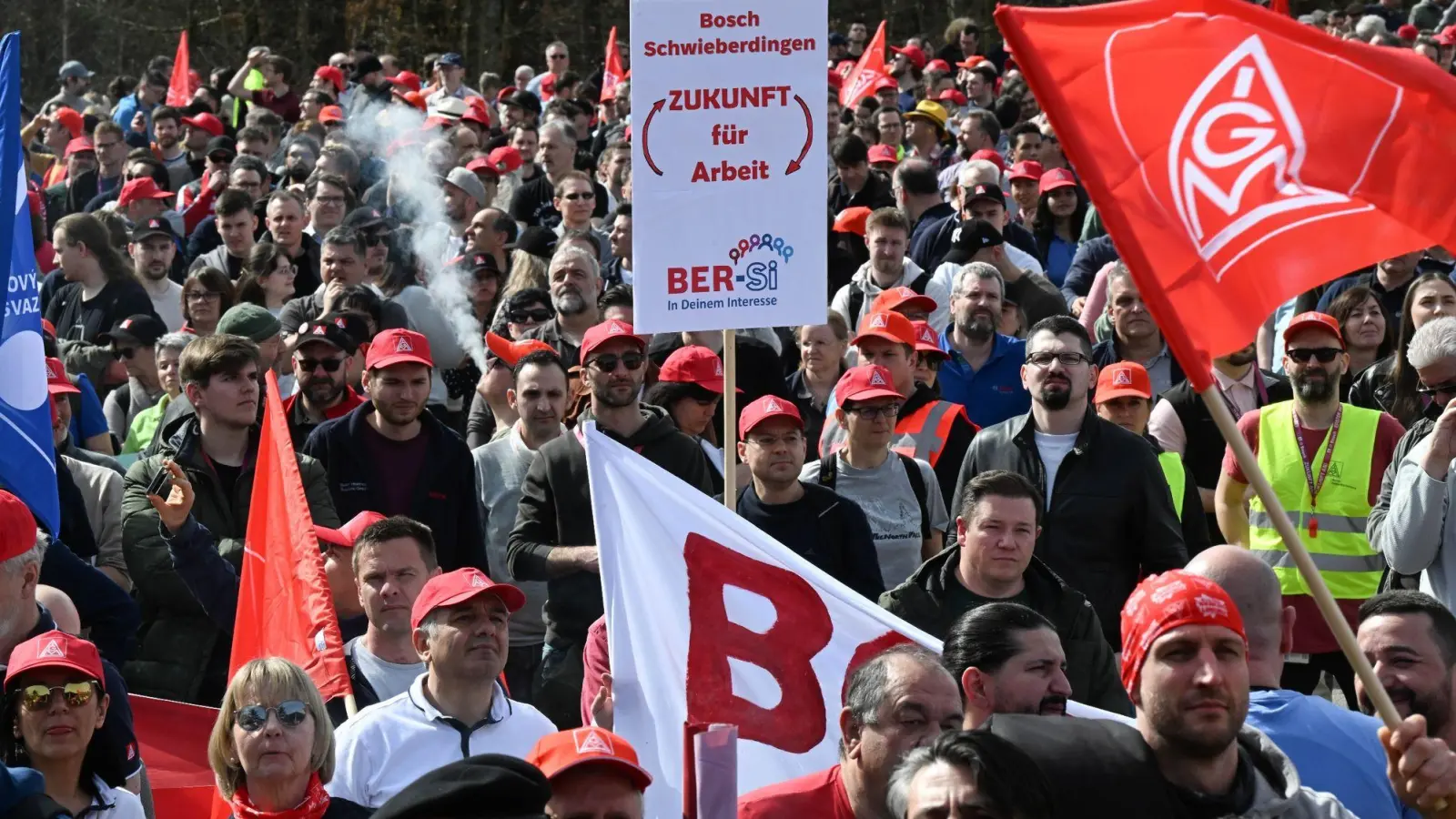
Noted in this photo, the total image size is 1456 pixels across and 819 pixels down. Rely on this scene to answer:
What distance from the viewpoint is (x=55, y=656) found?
528 centimetres

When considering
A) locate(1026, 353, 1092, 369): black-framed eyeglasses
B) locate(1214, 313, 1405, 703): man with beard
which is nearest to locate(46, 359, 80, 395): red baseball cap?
locate(1026, 353, 1092, 369): black-framed eyeglasses

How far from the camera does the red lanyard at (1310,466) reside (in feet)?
25.0

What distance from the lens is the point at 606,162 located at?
46.5 ft

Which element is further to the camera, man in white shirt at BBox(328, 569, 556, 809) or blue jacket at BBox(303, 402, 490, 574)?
blue jacket at BBox(303, 402, 490, 574)

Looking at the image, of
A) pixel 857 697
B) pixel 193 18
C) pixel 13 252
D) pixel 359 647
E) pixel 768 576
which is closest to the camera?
pixel 857 697

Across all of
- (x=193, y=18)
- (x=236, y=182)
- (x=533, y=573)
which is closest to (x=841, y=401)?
(x=533, y=573)

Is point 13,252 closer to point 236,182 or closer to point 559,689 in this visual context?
point 559,689

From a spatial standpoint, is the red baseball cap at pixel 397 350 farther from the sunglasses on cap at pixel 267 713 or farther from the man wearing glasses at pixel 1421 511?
the man wearing glasses at pixel 1421 511

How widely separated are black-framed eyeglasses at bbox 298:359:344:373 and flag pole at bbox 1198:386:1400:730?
5.09 meters

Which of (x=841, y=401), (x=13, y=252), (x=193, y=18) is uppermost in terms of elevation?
(x=193, y=18)

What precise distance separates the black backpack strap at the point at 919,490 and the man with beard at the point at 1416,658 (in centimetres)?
241

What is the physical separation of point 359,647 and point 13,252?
1700 millimetres

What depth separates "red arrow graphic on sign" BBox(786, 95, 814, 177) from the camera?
693 cm

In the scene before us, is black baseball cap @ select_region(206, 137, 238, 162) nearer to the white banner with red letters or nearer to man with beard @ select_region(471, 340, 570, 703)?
man with beard @ select_region(471, 340, 570, 703)
